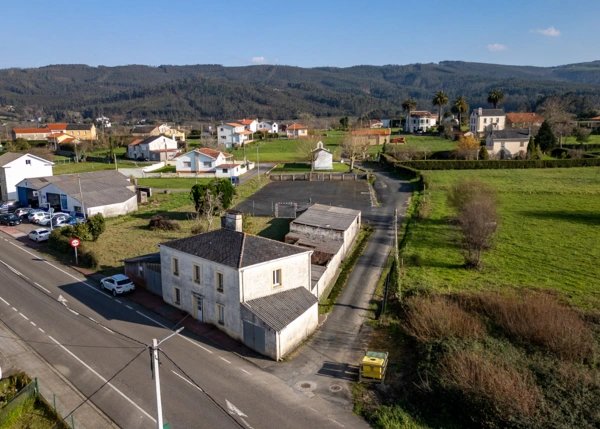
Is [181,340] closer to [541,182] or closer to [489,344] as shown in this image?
[489,344]

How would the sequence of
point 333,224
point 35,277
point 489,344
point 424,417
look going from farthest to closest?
point 333,224 → point 35,277 → point 489,344 → point 424,417

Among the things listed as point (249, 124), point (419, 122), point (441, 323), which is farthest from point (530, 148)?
point (249, 124)

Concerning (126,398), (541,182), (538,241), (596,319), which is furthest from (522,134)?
(126,398)

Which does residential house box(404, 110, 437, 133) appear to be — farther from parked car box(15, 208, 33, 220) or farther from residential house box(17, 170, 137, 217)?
parked car box(15, 208, 33, 220)

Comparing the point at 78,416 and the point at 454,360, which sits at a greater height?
the point at 454,360

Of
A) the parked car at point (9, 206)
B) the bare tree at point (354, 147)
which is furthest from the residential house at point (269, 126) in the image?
the parked car at point (9, 206)

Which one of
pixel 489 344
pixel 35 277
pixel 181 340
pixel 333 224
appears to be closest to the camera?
pixel 489 344

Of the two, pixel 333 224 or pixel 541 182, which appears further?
pixel 541 182

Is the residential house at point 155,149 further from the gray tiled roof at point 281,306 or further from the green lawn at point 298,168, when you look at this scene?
the gray tiled roof at point 281,306
